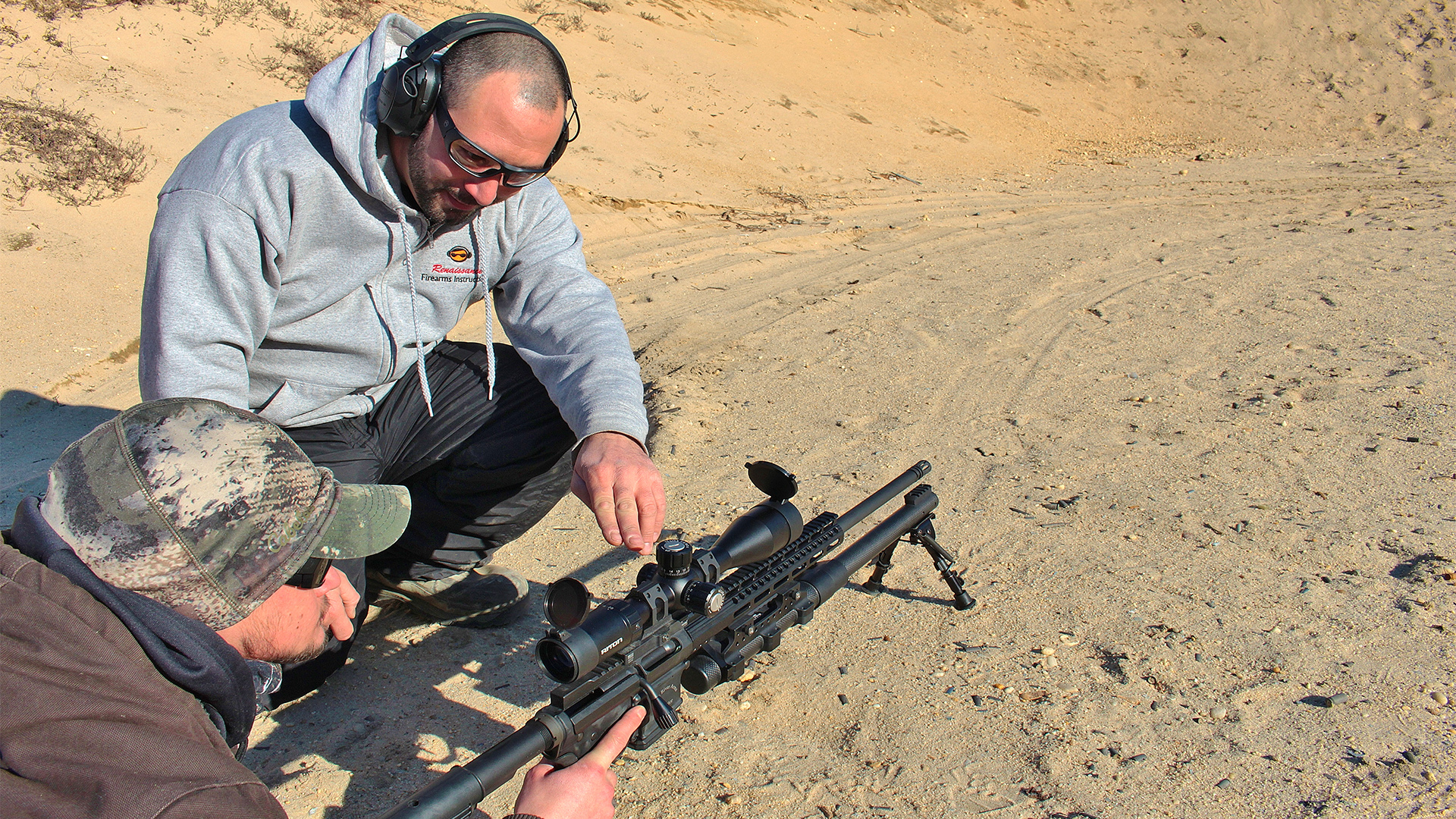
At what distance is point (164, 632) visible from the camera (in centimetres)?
140

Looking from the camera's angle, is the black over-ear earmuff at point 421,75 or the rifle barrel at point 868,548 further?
the rifle barrel at point 868,548

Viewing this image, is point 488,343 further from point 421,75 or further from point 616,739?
point 616,739

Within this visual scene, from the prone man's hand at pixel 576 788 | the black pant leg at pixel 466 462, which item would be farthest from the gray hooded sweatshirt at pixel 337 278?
the prone man's hand at pixel 576 788

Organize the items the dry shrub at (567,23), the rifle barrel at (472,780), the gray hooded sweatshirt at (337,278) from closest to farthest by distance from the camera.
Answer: the rifle barrel at (472,780), the gray hooded sweatshirt at (337,278), the dry shrub at (567,23)

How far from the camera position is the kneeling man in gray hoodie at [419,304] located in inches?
92.6

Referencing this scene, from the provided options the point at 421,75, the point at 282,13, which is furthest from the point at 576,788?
the point at 282,13

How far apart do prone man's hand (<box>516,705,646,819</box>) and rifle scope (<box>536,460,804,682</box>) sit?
0.17 m

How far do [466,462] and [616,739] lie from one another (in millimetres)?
1329

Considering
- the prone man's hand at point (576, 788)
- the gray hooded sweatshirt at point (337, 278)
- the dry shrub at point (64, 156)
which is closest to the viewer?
the prone man's hand at point (576, 788)

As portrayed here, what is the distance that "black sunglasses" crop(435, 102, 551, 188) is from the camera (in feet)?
7.96

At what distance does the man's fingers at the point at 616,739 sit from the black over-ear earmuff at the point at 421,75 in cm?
144

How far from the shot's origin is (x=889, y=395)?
4656 mm

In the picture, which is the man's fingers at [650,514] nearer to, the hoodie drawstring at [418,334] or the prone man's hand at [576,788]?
the prone man's hand at [576,788]

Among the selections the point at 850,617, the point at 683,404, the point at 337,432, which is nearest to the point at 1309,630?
the point at 850,617
